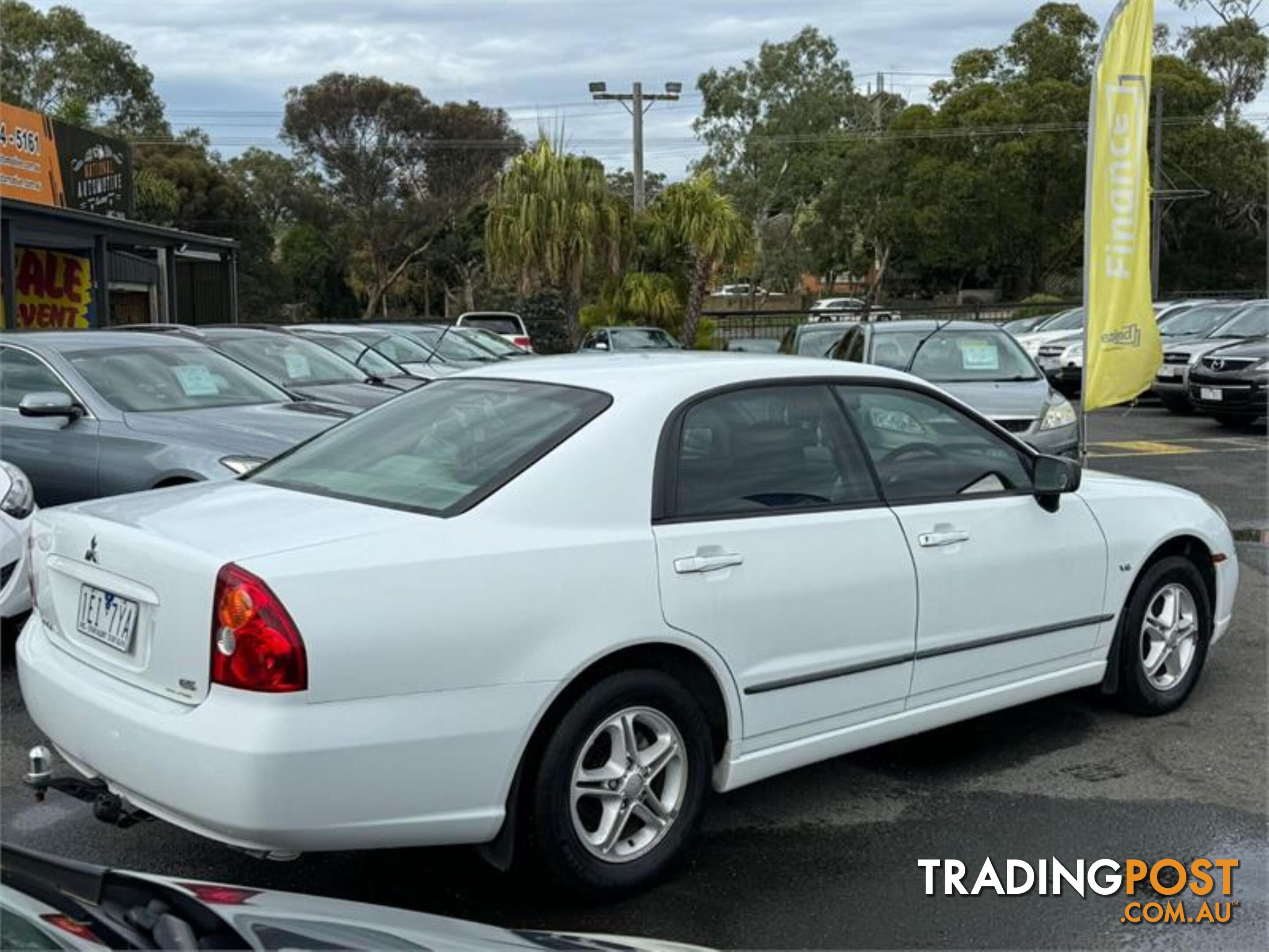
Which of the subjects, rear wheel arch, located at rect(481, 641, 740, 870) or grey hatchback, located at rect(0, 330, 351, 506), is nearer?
rear wheel arch, located at rect(481, 641, 740, 870)

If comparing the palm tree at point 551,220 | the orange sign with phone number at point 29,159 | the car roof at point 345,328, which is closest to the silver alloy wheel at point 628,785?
the car roof at point 345,328

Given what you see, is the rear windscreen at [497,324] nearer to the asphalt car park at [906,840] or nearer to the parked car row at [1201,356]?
the parked car row at [1201,356]

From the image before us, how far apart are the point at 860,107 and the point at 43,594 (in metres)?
61.1

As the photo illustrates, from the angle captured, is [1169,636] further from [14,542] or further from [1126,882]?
[14,542]

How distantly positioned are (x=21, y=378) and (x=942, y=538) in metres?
6.08

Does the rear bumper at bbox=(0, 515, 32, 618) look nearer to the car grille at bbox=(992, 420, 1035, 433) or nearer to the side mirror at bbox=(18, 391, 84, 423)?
the side mirror at bbox=(18, 391, 84, 423)

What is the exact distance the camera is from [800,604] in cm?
402

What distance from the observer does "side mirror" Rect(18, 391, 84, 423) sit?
729 cm

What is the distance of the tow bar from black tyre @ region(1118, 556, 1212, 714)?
3672 mm

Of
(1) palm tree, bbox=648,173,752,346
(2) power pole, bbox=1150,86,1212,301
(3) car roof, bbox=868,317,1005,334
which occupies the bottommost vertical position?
(3) car roof, bbox=868,317,1005,334

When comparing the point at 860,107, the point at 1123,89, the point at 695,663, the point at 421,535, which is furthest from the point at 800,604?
the point at 860,107

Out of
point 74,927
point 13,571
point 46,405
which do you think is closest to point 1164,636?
point 74,927

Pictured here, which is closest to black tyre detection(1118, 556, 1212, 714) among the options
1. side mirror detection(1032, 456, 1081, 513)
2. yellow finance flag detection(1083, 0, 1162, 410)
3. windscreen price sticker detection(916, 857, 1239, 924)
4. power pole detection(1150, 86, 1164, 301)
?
side mirror detection(1032, 456, 1081, 513)

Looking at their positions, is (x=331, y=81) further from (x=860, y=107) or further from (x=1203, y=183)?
(x=1203, y=183)
